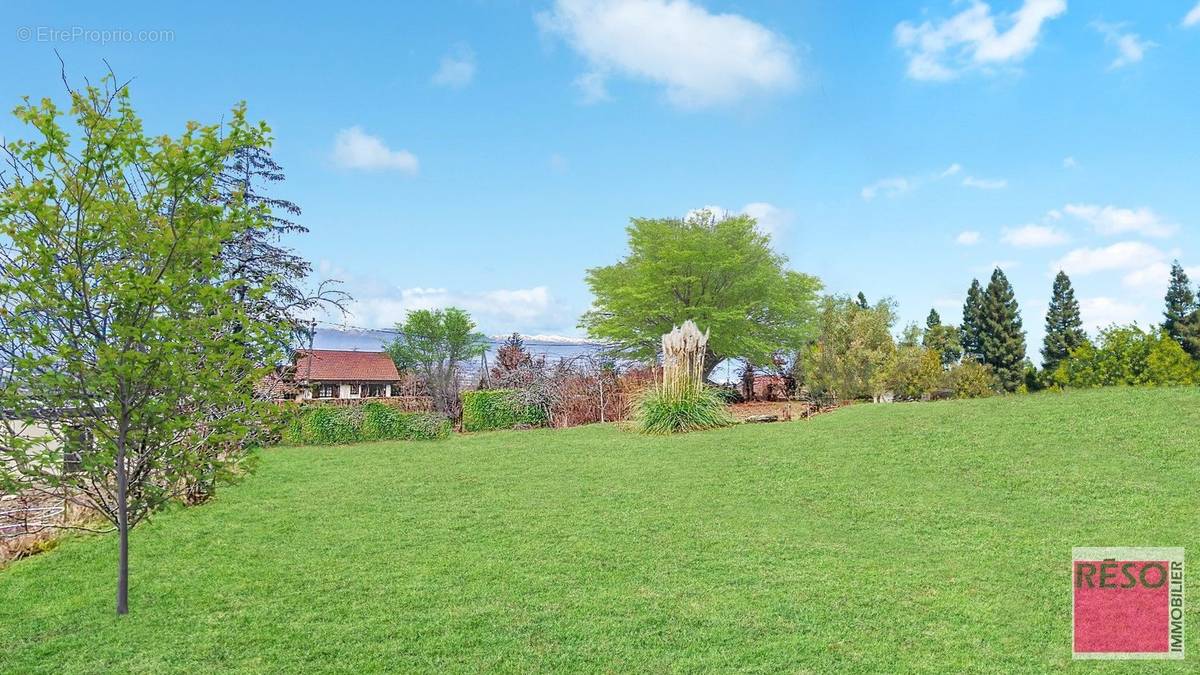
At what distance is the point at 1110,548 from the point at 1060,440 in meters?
3.84

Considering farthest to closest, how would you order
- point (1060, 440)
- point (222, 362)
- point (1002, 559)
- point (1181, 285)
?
point (1181, 285), point (1060, 440), point (1002, 559), point (222, 362)

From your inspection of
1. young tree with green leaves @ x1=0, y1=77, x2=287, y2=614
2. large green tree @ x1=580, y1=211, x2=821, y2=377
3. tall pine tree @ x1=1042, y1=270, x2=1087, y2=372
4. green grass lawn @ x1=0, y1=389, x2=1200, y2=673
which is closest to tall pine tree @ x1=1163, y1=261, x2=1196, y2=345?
tall pine tree @ x1=1042, y1=270, x2=1087, y2=372

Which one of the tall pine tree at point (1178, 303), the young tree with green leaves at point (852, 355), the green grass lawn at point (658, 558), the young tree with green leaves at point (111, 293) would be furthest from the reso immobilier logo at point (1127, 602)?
the tall pine tree at point (1178, 303)

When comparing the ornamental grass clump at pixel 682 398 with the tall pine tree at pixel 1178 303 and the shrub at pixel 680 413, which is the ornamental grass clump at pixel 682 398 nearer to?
the shrub at pixel 680 413

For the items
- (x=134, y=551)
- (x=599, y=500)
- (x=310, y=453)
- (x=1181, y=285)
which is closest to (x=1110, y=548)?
(x=599, y=500)

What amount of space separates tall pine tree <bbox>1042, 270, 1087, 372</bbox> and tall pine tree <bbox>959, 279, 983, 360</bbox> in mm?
3474

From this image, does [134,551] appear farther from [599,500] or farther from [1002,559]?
[1002,559]

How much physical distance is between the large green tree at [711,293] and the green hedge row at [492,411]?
9.78 metres

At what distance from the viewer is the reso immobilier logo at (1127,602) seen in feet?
14.0

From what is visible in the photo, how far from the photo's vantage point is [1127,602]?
488 centimetres

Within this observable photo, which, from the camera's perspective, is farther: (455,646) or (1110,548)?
(1110,548)

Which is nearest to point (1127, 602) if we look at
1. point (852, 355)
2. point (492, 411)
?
point (492, 411)

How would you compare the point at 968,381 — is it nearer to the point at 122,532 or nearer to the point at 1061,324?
the point at 1061,324

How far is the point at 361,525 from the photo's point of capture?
7203 millimetres
